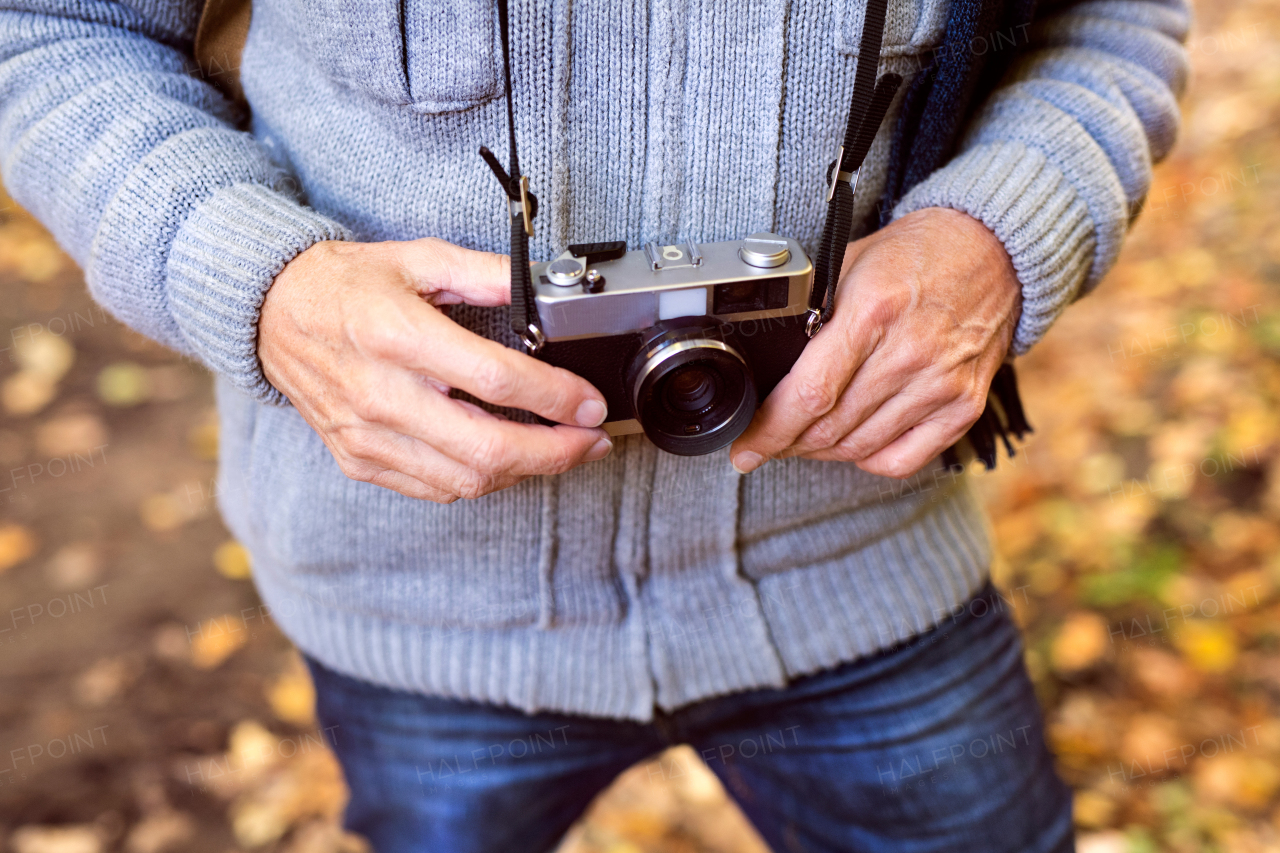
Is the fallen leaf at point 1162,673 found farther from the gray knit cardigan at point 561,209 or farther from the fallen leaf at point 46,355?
the fallen leaf at point 46,355

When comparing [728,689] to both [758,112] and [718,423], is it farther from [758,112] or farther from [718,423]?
[758,112]

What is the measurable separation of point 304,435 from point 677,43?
1.85 feet

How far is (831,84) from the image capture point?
2.87 feet

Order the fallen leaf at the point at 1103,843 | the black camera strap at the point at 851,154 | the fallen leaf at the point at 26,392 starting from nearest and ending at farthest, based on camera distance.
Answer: the black camera strap at the point at 851,154 → the fallen leaf at the point at 1103,843 → the fallen leaf at the point at 26,392

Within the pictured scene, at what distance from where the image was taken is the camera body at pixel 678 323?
79 cm

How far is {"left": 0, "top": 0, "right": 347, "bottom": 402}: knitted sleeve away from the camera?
32.2 inches

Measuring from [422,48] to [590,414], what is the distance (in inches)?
14.2

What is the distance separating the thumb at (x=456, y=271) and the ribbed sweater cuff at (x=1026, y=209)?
0.43 m

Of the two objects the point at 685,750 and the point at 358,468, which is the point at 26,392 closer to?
the point at 685,750

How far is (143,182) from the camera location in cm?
84

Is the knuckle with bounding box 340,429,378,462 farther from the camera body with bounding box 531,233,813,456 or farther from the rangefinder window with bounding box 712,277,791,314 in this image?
the rangefinder window with bounding box 712,277,791,314

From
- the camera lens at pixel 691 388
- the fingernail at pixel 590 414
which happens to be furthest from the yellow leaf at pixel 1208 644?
the fingernail at pixel 590 414

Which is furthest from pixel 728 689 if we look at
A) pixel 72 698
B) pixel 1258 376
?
pixel 1258 376

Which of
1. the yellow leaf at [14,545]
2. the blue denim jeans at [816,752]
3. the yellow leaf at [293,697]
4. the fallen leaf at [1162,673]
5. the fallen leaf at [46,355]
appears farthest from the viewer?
the fallen leaf at [46,355]
